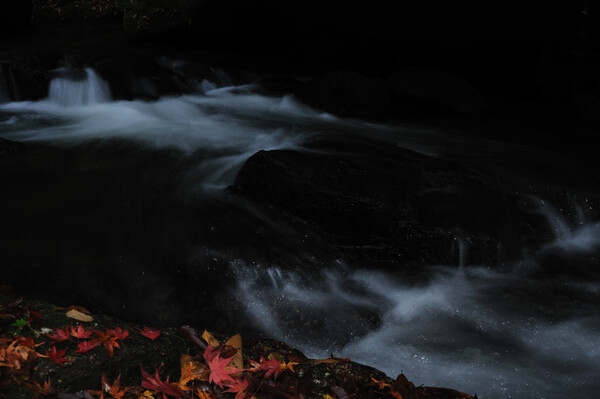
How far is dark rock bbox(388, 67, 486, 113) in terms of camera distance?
32.3 ft

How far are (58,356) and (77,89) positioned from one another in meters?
7.71

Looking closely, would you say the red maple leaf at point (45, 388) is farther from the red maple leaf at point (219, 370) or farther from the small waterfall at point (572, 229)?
the small waterfall at point (572, 229)

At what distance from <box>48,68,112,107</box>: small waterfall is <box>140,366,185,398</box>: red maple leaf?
7.64 m

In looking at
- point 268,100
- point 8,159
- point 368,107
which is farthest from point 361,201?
point 268,100

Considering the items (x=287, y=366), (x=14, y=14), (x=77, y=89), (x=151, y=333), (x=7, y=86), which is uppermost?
(x=14, y=14)

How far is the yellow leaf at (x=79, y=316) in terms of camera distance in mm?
2688

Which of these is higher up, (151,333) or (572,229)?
(151,333)

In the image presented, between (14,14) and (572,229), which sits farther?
(14,14)

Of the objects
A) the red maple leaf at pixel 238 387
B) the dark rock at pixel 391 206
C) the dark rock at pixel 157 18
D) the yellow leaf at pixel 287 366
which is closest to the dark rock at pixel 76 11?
the dark rock at pixel 157 18

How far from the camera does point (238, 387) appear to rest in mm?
2260

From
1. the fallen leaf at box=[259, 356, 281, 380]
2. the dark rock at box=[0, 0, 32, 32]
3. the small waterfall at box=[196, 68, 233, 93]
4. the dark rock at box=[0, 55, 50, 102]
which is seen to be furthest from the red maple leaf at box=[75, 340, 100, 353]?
the dark rock at box=[0, 0, 32, 32]

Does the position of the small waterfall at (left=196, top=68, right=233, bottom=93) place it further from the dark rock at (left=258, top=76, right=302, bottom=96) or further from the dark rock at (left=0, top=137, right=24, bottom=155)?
the dark rock at (left=0, top=137, right=24, bottom=155)

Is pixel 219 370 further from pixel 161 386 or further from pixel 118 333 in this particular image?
pixel 118 333

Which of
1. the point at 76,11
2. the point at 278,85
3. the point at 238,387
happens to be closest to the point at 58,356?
the point at 238,387
